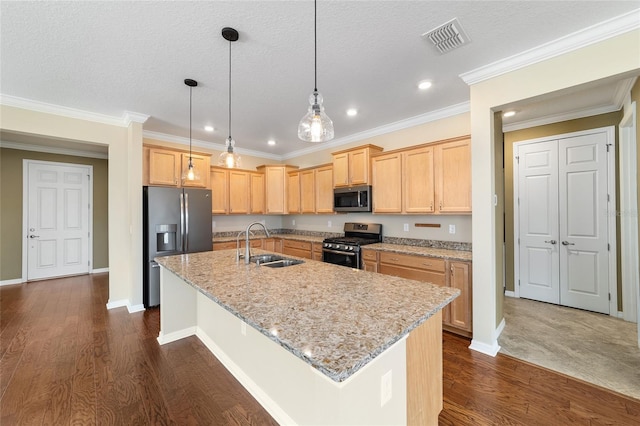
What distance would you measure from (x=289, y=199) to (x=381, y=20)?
398 centimetres

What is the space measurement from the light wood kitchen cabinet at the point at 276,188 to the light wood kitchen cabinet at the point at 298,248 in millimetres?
759

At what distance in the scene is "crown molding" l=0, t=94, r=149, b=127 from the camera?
10.1 ft

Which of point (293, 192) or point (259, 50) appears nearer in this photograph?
point (259, 50)

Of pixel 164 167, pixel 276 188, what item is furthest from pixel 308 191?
pixel 164 167

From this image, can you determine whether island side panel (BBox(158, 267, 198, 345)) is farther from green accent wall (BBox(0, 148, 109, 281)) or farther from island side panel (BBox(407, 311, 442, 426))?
green accent wall (BBox(0, 148, 109, 281))

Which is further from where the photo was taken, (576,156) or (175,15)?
(576,156)

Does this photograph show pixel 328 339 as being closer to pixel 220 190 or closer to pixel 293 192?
pixel 220 190

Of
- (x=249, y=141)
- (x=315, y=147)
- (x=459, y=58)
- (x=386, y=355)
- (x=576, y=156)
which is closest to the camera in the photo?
(x=386, y=355)

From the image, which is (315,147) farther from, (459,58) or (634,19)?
(634,19)

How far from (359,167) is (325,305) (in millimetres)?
3129

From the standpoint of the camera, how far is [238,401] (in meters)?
1.97

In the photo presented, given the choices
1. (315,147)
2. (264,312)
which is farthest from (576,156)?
(264,312)

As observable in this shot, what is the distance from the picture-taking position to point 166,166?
13.7ft

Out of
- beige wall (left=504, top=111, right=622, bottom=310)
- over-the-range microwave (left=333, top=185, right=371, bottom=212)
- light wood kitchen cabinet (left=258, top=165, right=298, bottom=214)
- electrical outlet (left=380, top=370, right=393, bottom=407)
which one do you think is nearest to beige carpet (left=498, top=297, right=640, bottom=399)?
beige wall (left=504, top=111, right=622, bottom=310)
